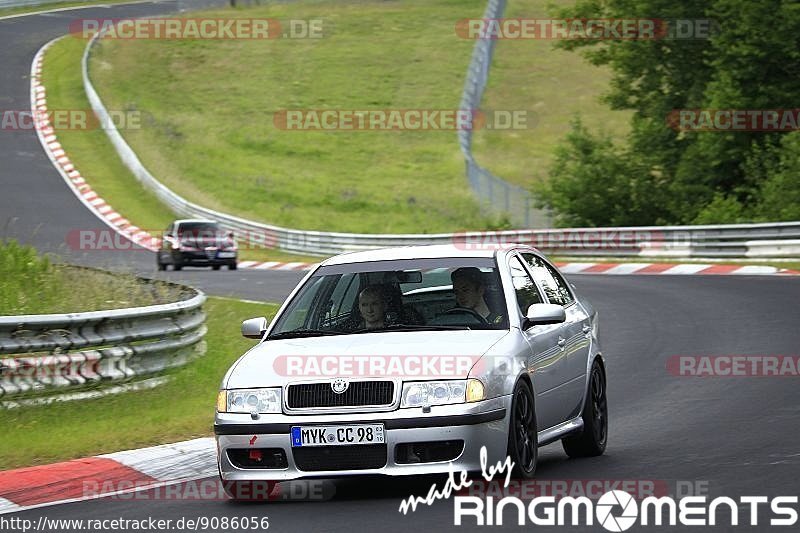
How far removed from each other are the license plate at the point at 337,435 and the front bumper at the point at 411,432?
0.03m

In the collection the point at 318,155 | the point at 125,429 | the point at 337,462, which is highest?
the point at 337,462

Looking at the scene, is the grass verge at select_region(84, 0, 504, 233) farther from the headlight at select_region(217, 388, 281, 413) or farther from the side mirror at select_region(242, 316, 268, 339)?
the headlight at select_region(217, 388, 281, 413)

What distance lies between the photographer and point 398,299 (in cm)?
990

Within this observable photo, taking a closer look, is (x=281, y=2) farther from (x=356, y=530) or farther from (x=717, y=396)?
(x=356, y=530)

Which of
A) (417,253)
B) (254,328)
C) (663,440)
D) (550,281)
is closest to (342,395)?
(254,328)

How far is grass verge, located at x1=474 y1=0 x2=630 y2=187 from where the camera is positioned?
58531 mm

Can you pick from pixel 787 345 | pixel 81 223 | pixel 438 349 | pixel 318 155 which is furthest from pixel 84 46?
pixel 438 349

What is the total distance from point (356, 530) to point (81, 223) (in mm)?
35329

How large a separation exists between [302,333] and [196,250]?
27514 millimetres

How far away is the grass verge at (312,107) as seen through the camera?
51.0m

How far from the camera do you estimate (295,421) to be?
8.72 metres
